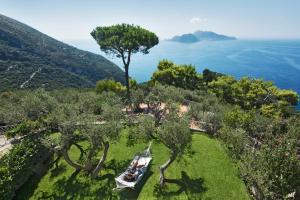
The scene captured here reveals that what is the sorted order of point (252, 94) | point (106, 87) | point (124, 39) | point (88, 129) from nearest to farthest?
point (88, 129) < point (124, 39) < point (252, 94) < point (106, 87)

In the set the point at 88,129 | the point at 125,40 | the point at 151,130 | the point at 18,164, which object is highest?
the point at 125,40

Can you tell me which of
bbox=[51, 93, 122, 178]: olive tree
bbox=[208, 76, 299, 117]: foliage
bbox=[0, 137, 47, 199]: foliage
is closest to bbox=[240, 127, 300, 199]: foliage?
bbox=[51, 93, 122, 178]: olive tree

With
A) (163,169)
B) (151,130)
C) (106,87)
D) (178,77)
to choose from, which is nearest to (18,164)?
(163,169)

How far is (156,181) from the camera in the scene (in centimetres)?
2306

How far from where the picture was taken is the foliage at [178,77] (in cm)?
5866

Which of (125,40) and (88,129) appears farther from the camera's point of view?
(125,40)

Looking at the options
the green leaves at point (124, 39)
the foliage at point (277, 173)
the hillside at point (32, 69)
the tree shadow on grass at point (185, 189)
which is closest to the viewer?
the foliage at point (277, 173)

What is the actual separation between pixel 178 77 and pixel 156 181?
3809 centimetres

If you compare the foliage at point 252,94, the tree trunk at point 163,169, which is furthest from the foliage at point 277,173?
the foliage at point 252,94

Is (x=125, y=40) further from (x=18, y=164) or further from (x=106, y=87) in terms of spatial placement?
(x=18, y=164)

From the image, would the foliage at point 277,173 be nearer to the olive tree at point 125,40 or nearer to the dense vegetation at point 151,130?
the dense vegetation at point 151,130

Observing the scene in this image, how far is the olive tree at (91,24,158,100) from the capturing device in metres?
43.4

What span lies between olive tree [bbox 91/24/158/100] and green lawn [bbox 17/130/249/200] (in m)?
20.3

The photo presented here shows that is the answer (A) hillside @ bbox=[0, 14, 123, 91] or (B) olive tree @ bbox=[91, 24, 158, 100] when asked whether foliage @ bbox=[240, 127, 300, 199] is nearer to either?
(B) olive tree @ bbox=[91, 24, 158, 100]
